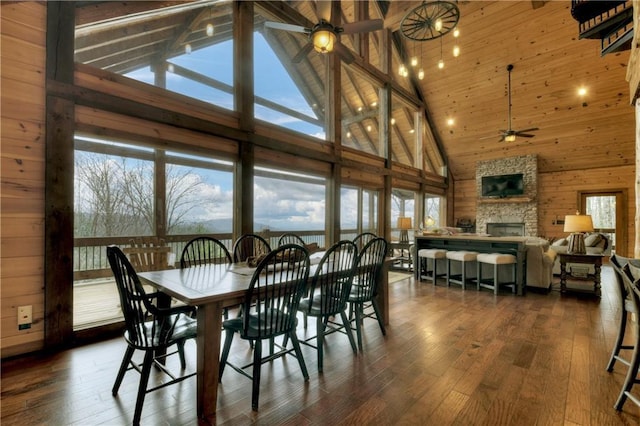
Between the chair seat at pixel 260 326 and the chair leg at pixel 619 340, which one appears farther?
the chair leg at pixel 619 340

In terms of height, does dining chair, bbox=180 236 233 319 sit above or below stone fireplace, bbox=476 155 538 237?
below

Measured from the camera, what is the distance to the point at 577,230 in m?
5.30

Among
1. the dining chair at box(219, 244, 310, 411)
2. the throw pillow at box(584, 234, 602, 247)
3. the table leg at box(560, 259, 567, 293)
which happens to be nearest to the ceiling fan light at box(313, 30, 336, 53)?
the dining chair at box(219, 244, 310, 411)

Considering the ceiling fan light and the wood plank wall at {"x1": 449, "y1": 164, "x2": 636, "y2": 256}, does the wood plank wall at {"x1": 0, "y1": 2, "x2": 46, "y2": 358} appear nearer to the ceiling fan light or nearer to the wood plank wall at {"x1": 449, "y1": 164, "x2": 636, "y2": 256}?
the ceiling fan light

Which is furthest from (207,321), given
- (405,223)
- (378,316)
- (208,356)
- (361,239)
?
(405,223)

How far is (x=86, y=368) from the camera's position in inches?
95.3

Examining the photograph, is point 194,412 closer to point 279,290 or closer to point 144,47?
point 279,290

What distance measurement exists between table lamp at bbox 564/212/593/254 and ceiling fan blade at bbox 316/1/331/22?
5.17 meters

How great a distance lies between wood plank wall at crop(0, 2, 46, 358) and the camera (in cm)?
252

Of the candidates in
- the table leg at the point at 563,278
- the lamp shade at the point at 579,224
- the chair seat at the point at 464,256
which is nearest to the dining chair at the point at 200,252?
the chair seat at the point at 464,256

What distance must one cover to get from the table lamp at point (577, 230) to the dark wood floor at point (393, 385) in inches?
77.2

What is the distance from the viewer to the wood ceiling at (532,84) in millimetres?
6328

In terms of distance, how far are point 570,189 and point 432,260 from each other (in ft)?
19.2

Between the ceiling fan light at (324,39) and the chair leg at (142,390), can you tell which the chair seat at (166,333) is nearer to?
the chair leg at (142,390)
